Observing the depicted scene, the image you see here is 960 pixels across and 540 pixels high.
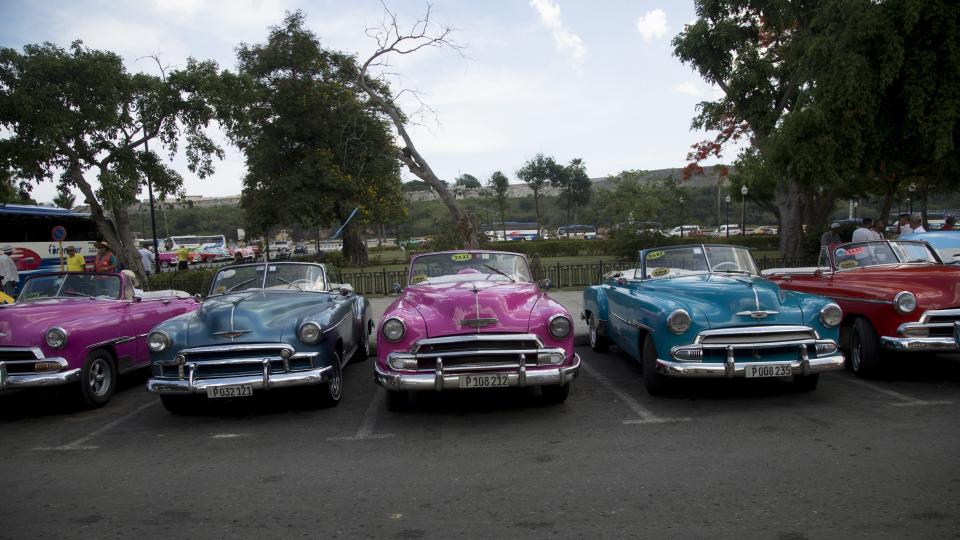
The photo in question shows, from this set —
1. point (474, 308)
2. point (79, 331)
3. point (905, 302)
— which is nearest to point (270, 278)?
point (79, 331)

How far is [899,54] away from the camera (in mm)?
14398

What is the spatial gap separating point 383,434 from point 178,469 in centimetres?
171

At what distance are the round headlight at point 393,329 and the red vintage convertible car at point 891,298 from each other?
5278mm

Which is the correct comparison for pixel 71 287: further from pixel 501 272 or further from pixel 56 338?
pixel 501 272

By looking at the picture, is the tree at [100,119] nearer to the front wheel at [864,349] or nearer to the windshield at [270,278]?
the windshield at [270,278]

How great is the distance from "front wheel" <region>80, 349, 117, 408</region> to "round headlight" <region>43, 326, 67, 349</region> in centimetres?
38

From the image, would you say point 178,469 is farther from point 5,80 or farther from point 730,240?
point 730,240

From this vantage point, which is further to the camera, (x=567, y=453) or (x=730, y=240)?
(x=730, y=240)

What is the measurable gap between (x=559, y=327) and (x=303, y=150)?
92.8 ft

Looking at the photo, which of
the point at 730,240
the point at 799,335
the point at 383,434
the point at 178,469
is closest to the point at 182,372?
the point at 178,469

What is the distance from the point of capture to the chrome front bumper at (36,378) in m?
Answer: 6.51

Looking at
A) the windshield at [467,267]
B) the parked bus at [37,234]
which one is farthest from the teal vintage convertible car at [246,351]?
the parked bus at [37,234]

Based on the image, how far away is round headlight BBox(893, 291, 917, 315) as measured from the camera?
684 cm

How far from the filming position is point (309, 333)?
6441mm
